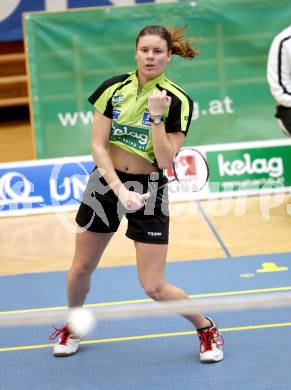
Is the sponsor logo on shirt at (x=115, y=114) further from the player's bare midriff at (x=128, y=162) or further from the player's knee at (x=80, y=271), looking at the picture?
the player's knee at (x=80, y=271)

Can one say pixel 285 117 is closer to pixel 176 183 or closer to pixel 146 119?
pixel 176 183

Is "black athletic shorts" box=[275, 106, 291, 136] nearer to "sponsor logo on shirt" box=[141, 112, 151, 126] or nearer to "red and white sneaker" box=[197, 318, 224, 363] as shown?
"red and white sneaker" box=[197, 318, 224, 363]

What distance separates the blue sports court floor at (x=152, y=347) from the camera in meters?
4.46

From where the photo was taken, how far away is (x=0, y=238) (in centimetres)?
711

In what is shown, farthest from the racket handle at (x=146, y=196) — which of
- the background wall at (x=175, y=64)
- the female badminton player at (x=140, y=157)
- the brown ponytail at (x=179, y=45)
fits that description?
the background wall at (x=175, y=64)

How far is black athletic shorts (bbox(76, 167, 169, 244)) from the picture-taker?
4.40 m

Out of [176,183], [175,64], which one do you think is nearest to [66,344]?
[176,183]

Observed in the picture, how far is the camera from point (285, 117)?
23.9 ft

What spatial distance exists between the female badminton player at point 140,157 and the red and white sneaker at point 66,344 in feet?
1.17

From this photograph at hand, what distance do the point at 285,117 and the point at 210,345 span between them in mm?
3148

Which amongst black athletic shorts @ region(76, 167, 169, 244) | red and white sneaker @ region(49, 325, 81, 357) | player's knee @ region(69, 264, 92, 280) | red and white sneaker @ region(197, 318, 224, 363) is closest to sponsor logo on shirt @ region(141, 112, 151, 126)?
black athletic shorts @ region(76, 167, 169, 244)

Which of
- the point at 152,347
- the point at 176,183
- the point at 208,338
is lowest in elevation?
the point at 152,347

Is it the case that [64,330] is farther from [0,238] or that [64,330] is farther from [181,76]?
[181,76]

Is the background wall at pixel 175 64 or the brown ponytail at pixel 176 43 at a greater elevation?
the brown ponytail at pixel 176 43
